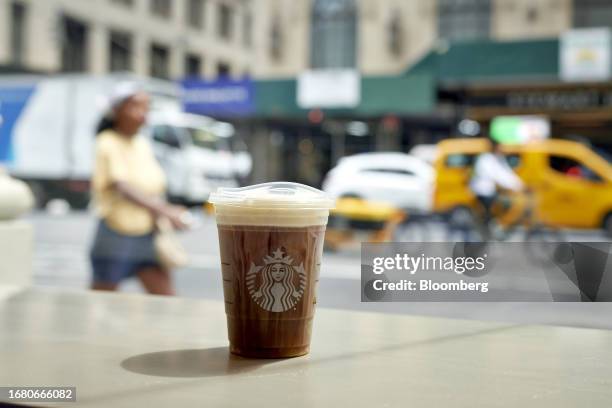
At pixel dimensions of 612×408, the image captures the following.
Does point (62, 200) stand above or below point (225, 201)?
below

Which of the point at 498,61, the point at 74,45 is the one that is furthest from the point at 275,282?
the point at 74,45

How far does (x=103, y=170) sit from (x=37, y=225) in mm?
11853

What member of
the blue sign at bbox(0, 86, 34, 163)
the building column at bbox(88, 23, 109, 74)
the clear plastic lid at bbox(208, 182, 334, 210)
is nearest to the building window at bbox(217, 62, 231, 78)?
the building column at bbox(88, 23, 109, 74)

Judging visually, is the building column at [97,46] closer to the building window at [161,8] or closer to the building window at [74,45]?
the building window at [74,45]

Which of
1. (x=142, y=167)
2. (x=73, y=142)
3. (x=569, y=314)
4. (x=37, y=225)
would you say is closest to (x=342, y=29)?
(x=73, y=142)

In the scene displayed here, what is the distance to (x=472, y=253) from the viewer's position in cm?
148

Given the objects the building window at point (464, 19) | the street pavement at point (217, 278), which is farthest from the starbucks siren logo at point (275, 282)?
the building window at point (464, 19)

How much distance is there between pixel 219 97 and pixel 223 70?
871 centimetres

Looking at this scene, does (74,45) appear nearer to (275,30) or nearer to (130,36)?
(130,36)

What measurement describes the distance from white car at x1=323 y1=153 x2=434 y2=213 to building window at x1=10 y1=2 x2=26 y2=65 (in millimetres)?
13797

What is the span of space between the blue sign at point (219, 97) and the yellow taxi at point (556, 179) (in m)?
9.47

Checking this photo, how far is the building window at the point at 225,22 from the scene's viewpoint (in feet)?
99.2

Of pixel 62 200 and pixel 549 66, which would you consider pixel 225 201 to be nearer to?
pixel 62 200

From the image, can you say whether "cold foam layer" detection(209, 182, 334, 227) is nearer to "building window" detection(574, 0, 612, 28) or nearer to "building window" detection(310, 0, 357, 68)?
"building window" detection(574, 0, 612, 28)
